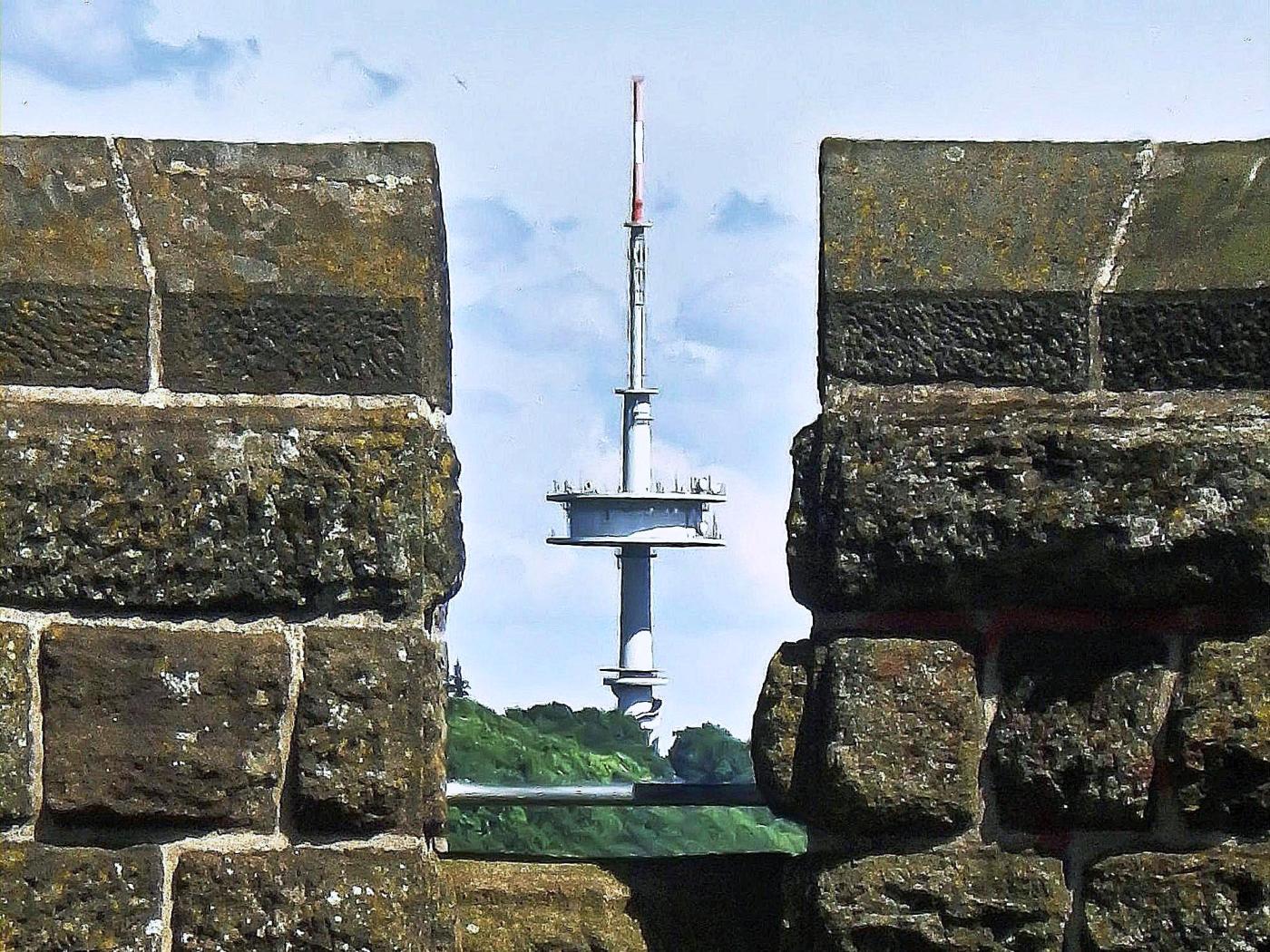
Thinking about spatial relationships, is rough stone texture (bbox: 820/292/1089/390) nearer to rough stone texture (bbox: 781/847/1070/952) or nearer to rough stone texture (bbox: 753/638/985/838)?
rough stone texture (bbox: 753/638/985/838)

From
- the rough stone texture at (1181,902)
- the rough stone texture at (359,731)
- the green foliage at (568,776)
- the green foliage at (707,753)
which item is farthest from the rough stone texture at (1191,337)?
the green foliage at (707,753)

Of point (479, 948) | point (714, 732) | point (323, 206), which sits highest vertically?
point (323, 206)

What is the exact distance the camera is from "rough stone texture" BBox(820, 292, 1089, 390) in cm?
268

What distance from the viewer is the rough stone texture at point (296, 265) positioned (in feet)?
8.93

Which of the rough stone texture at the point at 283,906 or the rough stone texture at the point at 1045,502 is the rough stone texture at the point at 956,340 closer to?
the rough stone texture at the point at 1045,502

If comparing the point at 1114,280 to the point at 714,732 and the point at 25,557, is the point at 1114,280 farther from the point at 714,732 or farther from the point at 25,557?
the point at 714,732

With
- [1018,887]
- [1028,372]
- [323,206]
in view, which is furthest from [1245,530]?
[323,206]

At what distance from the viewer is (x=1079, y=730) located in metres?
2.61

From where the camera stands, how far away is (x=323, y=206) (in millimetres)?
2797

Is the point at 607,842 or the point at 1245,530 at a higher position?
the point at 1245,530

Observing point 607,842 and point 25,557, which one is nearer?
point 25,557

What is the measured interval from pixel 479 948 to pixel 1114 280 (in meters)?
1.28

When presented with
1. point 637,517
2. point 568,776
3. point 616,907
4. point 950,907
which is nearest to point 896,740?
point 950,907

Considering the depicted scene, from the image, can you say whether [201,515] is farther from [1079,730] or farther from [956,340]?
[1079,730]
